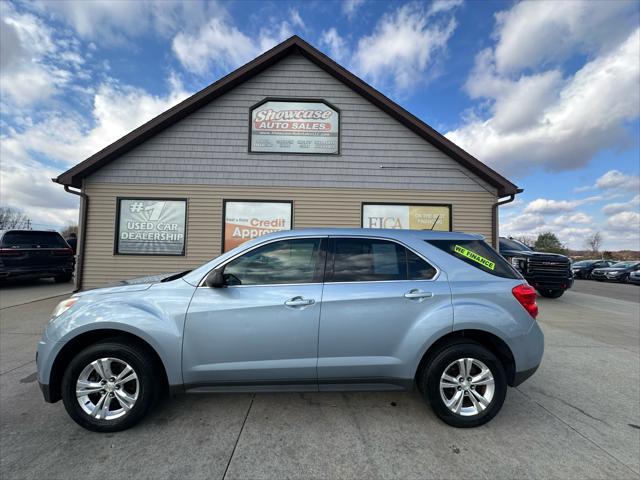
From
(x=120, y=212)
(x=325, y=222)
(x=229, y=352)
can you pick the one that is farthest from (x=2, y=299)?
(x=229, y=352)

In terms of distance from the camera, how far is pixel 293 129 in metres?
8.08

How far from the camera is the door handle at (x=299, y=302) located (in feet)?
8.27

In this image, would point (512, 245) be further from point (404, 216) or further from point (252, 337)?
point (252, 337)

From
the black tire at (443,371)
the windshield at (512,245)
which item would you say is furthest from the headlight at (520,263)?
the black tire at (443,371)

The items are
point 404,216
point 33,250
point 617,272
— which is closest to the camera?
point 404,216

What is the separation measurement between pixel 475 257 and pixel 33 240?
494 inches

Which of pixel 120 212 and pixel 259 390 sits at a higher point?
pixel 120 212

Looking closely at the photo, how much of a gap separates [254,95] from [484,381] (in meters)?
8.17

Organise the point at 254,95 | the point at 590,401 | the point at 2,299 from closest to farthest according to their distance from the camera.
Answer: the point at 590,401
the point at 2,299
the point at 254,95

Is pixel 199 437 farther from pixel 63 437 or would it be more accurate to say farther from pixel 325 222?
pixel 325 222

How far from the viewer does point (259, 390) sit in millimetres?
2531

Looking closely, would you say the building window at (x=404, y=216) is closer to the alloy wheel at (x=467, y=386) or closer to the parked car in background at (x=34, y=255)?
the alloy wheel at (x=467, y=386)

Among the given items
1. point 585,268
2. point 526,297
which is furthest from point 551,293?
point 585,268

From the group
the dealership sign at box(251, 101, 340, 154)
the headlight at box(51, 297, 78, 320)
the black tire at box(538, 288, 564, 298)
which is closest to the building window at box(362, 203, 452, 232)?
the dealership sign at box(251, 101, 340, 154)
